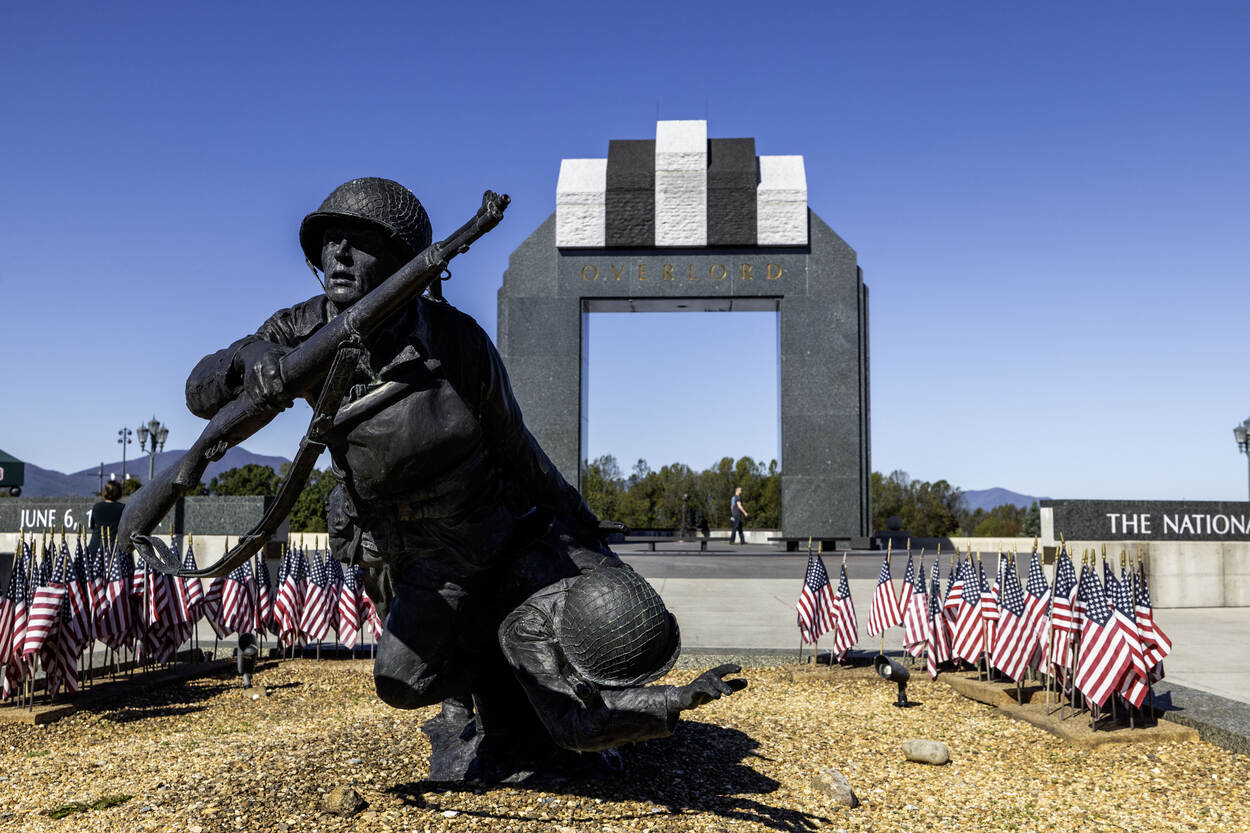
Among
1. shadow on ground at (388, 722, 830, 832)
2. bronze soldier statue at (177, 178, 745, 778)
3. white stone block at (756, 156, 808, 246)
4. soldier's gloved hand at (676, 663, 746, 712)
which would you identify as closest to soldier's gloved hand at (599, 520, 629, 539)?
bronze soldier statue at (177, 178, 745, 778)

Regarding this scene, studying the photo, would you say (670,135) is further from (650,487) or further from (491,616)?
(650,487)

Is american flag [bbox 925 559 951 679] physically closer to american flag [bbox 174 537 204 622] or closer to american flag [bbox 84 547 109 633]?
american flag [bbox 174 537 204 622]

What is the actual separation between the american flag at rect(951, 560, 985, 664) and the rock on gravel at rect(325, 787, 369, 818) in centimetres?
509

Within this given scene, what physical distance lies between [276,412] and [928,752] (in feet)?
13.2

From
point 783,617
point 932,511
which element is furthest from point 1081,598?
point 932,511

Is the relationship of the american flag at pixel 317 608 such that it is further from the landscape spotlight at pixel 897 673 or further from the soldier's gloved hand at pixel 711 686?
the soldier's gloved hand at pixel 711 686

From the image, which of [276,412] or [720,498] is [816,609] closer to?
[276,412]

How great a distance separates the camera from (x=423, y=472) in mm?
3475

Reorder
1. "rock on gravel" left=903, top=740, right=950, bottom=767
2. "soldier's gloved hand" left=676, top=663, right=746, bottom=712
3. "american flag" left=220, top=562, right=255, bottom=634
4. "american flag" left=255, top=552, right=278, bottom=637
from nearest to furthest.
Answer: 1. "soldier's gloved hand" left=676, top=663, right=746, bottom=712
2. "rock on gravel" left=903, top=740, right=950, bottom=767
3. "american flag" left=220, top=562, right=255, bottom=634
4. "american flag" left=255, top=552, right=278, bottom=637

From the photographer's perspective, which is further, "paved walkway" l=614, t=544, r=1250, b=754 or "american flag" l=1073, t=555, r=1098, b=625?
"paved walkway" l=614, t=544, r=1250, b=754

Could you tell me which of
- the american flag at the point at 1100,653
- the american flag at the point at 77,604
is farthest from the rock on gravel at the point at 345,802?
the american flag at the point at 1100,653

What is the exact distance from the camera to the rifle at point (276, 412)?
3.11 metres

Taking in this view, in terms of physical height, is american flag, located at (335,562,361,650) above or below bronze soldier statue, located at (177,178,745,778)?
below

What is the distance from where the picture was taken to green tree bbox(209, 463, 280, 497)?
128 ft
